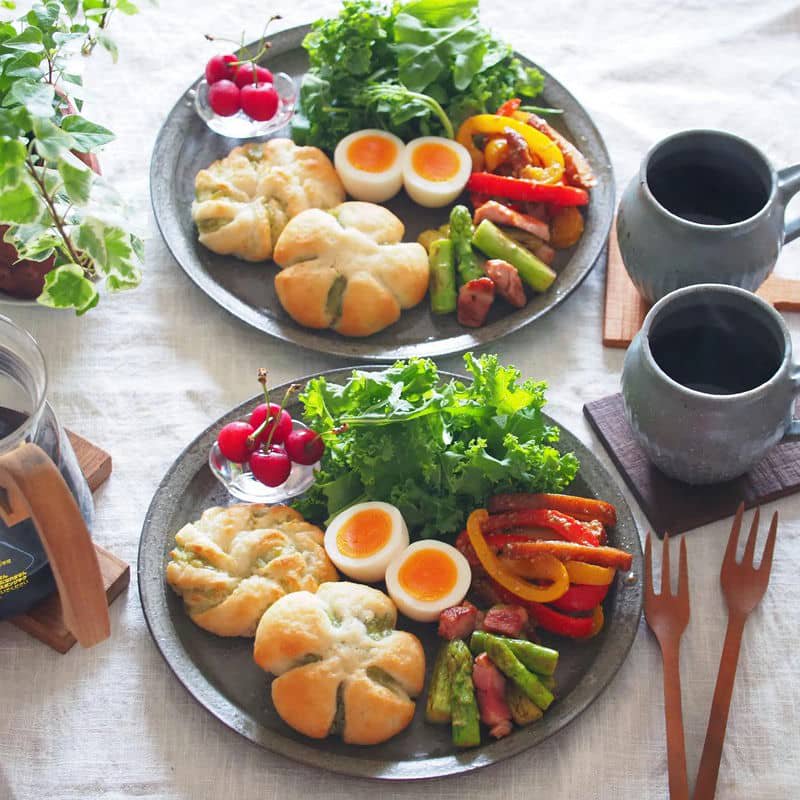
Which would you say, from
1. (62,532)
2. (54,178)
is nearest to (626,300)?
(54,178)

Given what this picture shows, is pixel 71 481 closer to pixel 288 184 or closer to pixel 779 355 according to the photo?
pixel 288 184

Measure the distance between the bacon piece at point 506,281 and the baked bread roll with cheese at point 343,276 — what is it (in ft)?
0.52

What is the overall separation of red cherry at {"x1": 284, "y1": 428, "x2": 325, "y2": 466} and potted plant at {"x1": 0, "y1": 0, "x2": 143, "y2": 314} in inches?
20.2

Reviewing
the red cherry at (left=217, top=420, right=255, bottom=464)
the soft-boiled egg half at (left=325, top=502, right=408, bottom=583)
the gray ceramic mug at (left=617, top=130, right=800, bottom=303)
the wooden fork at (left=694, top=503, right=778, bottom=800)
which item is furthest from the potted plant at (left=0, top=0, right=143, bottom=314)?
the wooden fork at (left=694, top=503, right=778, bottom=800)

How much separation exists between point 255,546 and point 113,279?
62 centimetres

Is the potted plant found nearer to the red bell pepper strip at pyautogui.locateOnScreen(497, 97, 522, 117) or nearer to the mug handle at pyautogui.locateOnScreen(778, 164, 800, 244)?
the red bell pepper strip at pyautogui.locateOnScreen(497, 97, 522, 117)

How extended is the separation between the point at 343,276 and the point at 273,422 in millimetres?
479

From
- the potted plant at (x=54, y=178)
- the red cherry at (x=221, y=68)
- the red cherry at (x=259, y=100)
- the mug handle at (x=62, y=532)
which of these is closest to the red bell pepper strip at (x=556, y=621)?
the mug handle at (x=62, y=532)

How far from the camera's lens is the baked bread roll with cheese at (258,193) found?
8.63 ft

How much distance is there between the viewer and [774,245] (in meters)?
2.32

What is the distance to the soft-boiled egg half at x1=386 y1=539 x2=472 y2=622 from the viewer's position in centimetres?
208

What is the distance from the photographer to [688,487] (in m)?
2.32

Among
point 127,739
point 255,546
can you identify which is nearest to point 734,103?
point 255,546

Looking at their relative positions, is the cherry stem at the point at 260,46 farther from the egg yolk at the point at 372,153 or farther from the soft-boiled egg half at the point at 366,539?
the soft-boiled egg half at the point at 366,539
